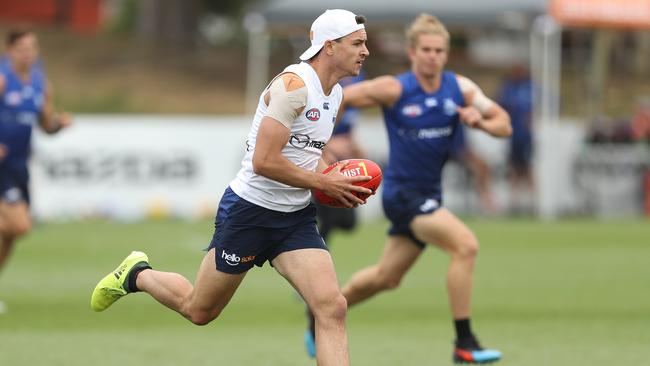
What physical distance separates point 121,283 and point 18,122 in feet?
16.0

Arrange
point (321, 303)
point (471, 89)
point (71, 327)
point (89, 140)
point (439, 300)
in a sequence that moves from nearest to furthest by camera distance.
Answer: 1. point (321, 303)
2. point (471, 89)
3. point (71, 327)
4. point (439, 300)
5. point (89, 140)

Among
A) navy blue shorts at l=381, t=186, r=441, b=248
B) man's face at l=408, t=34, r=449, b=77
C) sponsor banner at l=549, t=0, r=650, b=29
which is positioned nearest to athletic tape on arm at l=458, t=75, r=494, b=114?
man's face at l=408, t=34, r=449, b=77

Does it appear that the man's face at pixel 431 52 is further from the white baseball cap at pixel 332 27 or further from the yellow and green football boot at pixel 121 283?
the yellow and green football boot at pixel 121 283

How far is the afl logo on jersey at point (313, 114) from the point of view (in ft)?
26.0

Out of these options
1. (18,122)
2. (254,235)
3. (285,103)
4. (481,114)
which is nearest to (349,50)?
(285,103)

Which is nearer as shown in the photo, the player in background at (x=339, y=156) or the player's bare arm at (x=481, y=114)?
the player's bare arm at (x=481, y=114)

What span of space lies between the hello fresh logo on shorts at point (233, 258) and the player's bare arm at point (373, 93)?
262cm

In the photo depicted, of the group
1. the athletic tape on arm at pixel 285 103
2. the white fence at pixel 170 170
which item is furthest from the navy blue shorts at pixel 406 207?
the white fence at pixel 170 170

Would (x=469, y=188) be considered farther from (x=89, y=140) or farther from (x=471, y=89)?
(x=471, y=89)

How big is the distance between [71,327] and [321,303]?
4.88 metres

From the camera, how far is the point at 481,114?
1071 centimetres

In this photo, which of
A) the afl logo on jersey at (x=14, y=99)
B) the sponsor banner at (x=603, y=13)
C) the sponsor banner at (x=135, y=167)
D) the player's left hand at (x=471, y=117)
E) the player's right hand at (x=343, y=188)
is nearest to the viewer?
the player's right hand at (x=343, y=188)

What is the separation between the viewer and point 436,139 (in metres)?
10.8

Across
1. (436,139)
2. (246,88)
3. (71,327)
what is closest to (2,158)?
(71,327)
